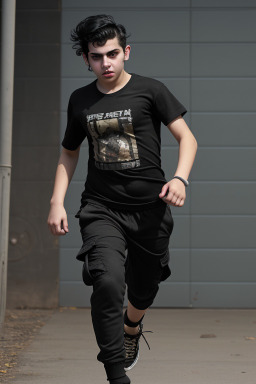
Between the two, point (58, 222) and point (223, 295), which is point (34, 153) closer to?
point (223, 295)

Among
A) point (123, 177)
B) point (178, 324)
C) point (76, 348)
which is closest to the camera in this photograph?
point (123, 177)

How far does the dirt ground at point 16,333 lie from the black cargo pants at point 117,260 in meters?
1.13

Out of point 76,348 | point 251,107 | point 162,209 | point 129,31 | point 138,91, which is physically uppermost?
point 129,31

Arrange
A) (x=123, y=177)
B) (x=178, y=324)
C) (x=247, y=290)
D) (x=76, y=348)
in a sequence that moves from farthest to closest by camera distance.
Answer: (x=247, y=290)
(x=178, y=324)
(x=76, y=348)
(x=123, y=177)

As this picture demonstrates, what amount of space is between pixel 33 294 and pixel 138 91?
4530 mm

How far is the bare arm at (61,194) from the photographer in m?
3.96

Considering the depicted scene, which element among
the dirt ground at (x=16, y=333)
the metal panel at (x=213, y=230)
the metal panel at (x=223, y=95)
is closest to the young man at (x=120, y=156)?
the dirt ground at (x=16, y=333)

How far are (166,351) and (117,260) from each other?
216 cm

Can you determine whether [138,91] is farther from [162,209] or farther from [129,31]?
[129,31]

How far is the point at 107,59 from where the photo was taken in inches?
158

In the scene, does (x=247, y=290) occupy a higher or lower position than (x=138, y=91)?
lower

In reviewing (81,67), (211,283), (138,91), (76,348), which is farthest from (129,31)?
(138,91)

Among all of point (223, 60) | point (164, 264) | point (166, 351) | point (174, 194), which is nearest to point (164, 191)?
point (174, 194)

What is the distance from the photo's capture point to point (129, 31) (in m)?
8.23
